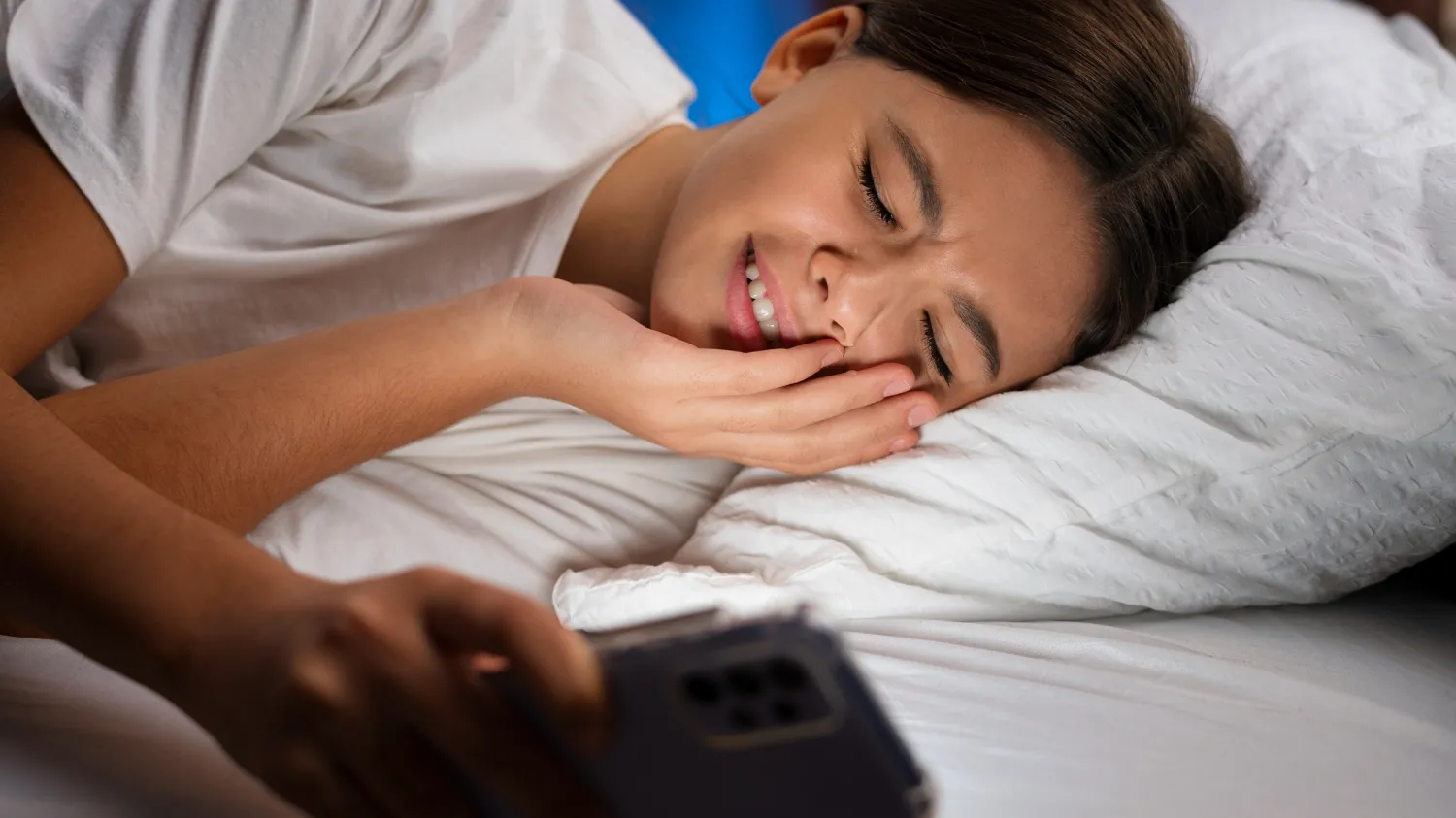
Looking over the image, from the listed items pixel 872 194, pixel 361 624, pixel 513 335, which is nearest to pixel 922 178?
pixel 872 194

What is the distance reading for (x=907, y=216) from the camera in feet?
3.22

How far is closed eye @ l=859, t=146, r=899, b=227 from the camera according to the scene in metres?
0.99

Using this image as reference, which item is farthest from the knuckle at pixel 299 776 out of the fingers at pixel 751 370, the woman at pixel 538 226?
the fingers at pixel 751 370

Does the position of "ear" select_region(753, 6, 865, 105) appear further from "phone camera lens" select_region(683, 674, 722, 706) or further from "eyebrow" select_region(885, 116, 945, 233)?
"phone camera lens" select_region(683, 674, 722, 706)

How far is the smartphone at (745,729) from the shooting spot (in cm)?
39

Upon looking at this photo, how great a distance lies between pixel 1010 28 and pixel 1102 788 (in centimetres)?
74

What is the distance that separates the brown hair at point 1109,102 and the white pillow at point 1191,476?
0.28 feet

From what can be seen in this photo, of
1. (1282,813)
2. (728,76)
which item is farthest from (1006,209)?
(728,76)

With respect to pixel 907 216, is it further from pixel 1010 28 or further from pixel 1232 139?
pixel 1232 139

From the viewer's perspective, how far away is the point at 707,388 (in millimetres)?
973

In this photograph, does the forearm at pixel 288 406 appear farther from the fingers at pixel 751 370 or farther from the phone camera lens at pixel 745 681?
the phone camera lens at pixel 745 681

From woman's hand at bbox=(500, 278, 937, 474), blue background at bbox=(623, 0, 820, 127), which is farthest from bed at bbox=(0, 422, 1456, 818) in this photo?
blue background at bbox=(623, 0, 820, 127)

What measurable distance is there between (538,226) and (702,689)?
0.88 m

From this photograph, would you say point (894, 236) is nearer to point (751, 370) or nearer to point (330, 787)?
point (751, 370)
